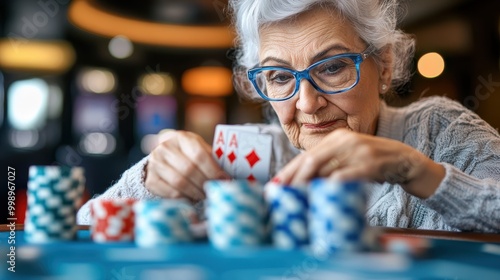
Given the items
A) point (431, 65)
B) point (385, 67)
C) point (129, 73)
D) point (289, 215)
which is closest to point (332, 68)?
point (385, 67)

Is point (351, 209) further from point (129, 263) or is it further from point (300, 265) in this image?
point (129, 263)

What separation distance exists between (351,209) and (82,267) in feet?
1.70

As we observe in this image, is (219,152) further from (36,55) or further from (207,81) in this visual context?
(207,81)

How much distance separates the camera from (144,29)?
360 inches

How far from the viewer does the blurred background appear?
24.5 ft

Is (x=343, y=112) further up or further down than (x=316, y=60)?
further down

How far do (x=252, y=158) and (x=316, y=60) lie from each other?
46 centimetres

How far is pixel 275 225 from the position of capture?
4.13 feet

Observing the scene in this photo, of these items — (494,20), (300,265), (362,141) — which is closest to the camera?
(300,265)

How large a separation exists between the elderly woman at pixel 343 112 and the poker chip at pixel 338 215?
2.11ft

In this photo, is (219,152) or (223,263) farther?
(219,152)

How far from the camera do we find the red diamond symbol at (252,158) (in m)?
2.38

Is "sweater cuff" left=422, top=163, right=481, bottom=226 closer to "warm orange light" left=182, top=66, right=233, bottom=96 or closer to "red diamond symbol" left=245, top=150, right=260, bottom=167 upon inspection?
"red diamond symbol" left=245, top=150, right=260, bottom=167

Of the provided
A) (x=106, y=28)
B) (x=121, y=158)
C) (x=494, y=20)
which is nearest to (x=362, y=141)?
(x=494, y=20)
